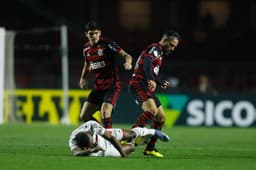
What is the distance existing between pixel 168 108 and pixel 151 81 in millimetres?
11447

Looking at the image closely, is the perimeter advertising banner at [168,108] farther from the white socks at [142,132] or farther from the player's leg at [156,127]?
the white socks at [142,132]

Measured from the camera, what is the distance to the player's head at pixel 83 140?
11.8m

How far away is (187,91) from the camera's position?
963 inches

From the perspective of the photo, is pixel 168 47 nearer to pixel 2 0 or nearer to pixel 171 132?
pixel 171 132

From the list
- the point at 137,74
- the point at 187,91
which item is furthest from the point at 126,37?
the point at 137,74

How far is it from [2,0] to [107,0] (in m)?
4.70

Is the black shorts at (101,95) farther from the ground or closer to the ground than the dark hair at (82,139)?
farther from the ground

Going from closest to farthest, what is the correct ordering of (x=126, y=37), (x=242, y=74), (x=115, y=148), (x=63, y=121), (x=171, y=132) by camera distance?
1. (x=115, y=148)
2. (x=171, y=132)
3. (x=63, y=121)
4. (x=242, y=74)
5. (x=126, y=37)

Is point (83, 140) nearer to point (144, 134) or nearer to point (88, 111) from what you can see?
point (144, 134)

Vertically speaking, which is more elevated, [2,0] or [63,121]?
[2,0]

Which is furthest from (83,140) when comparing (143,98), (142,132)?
(143,98)

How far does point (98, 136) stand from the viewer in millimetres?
12000

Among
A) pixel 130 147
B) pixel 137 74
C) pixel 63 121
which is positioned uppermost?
pixel 137 74

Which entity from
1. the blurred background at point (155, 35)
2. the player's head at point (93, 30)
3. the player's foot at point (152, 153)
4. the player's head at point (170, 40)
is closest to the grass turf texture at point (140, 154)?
the player's foot at point (152, 153)
